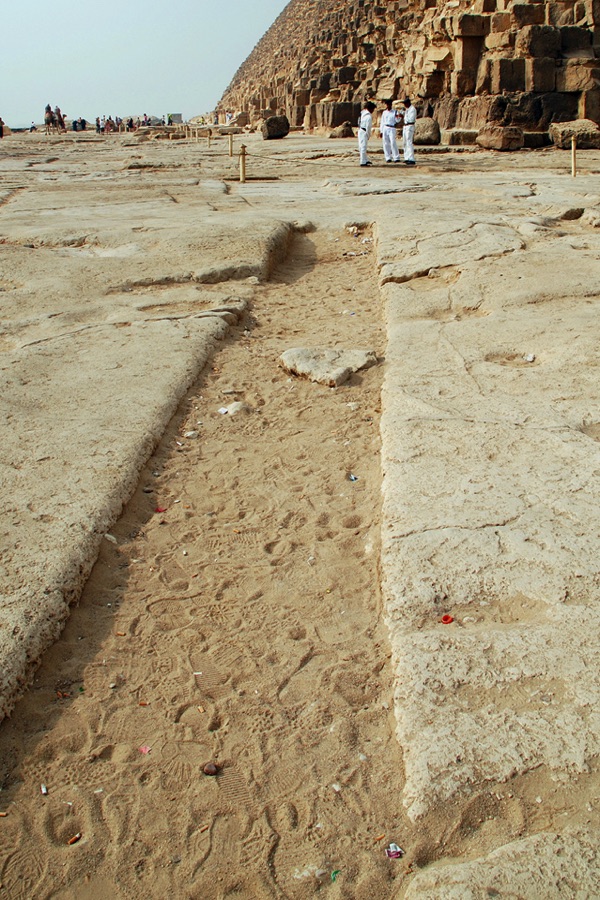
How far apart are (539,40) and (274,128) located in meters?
9.37

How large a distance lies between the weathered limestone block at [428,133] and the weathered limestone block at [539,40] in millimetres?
2490

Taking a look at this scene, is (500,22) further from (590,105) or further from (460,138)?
(460,138)

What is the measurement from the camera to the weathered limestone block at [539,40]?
16.8m

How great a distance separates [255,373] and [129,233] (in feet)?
11.0

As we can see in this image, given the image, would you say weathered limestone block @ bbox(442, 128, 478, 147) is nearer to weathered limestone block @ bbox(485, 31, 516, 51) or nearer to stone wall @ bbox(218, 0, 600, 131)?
stone wall @ bbox(218, 0, 600, 131)

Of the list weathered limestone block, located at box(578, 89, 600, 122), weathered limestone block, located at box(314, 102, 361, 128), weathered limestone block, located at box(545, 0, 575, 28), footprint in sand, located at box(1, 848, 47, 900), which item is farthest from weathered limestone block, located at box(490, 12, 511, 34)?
footprint in sand, located at box(1, 848, 47, 900)

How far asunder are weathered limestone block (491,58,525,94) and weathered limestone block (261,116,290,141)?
8568mm

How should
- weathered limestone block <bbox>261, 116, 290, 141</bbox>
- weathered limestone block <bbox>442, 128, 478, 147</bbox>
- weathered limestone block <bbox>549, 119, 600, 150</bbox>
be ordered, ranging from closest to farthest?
weathered limestone block <bbox>549, 119, 600, 150</bbox>, weathered limestone block <bbox>442, 128, 478, 147</bbox>, weathered limestone block <bbox>261, 116, 290, 141</bbox>

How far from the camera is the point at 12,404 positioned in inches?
140

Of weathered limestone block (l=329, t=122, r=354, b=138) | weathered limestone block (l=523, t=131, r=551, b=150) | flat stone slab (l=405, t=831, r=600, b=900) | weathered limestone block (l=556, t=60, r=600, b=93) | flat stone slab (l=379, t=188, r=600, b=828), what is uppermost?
weathered limestone block (l=556, t=60, r=600, b=93)

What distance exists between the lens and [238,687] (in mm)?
2141

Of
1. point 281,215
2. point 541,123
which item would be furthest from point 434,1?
point 281,215

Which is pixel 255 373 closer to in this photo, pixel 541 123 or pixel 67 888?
pixel 67 888

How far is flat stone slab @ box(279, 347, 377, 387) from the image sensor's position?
4.07 meters
